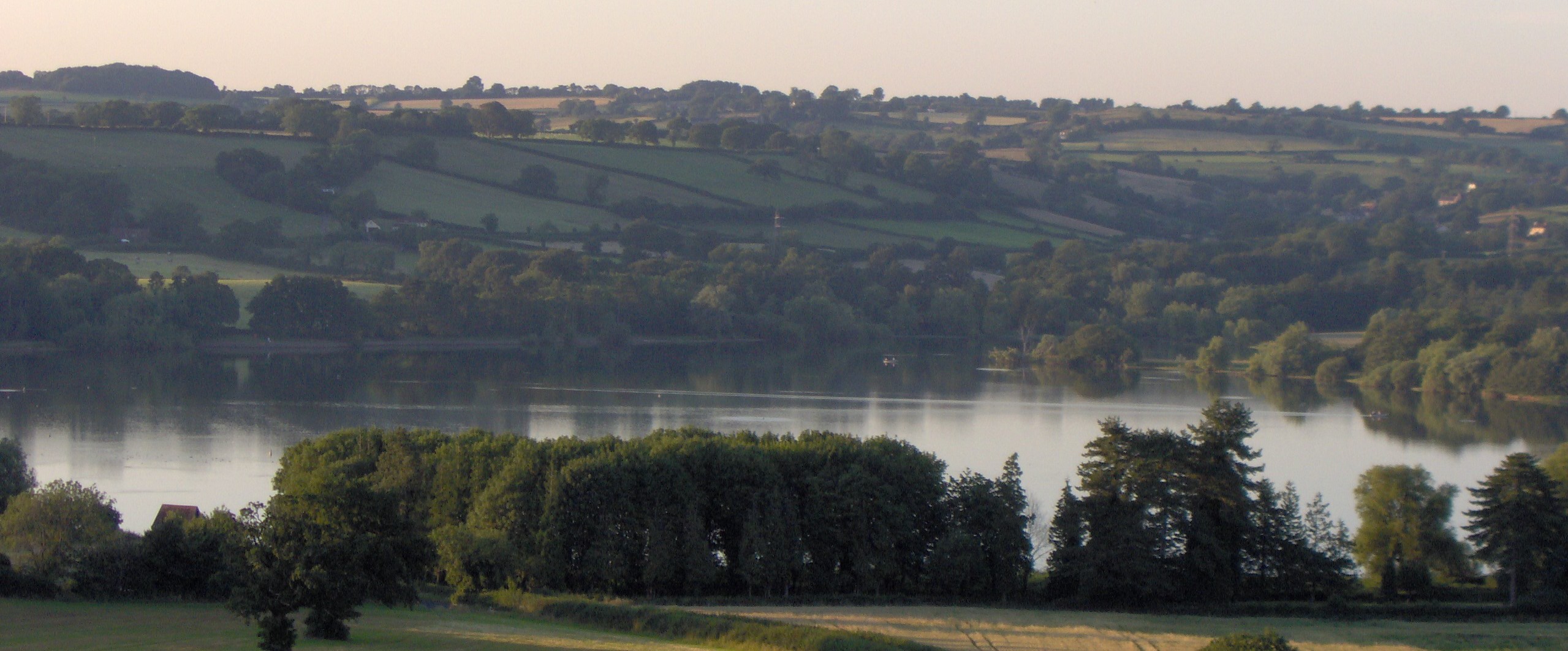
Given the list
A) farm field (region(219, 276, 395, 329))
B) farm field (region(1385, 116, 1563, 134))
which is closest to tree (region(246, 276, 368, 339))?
farm field (region(219, 276, 395, 329))

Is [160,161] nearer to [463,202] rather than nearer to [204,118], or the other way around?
[204,118]

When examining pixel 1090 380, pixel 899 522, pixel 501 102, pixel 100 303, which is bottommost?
pixel 899 522

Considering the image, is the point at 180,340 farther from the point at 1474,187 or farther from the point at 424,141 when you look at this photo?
the point at 1474,187

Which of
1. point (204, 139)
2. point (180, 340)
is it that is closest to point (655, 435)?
point (180, 340)

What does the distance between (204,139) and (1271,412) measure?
6052cm

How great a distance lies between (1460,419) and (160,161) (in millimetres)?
63349

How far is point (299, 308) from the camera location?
2534 inches

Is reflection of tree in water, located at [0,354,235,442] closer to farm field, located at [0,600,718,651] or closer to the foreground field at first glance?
farm field, located at [0,600,718,651]

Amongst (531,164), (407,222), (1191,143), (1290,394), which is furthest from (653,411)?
(1191,143)

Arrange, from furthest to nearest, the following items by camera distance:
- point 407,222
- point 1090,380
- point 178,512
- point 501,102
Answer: point 501,102
point 407,222
point 1090,380
point 178,512

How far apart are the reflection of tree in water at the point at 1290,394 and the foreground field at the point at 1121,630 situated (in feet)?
95.0

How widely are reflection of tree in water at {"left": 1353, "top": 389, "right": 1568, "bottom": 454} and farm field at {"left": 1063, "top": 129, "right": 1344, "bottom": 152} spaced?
278 feet

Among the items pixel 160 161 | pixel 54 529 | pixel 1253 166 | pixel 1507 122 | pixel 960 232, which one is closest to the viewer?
pixel 54 529

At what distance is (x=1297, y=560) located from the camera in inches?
1037
